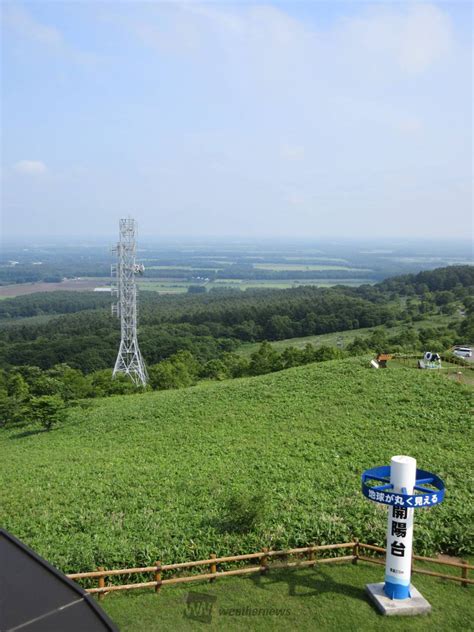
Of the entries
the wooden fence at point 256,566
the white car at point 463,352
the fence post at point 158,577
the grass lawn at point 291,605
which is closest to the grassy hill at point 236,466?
the wooden fence at point 256,566

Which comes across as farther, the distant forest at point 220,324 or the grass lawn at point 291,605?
the distant forest at point 220,324

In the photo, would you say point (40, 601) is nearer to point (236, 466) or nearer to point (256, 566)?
point (256, 566)

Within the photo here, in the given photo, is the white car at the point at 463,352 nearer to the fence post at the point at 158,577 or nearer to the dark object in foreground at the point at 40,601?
the fence post at the point at 158,577

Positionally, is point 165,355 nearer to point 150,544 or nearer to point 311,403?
point 311,403

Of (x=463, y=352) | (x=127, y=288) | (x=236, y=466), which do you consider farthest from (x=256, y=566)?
(x=127, y=288)

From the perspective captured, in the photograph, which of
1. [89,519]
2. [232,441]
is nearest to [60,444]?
[232,441]

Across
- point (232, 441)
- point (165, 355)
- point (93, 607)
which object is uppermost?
point (93, 607)
